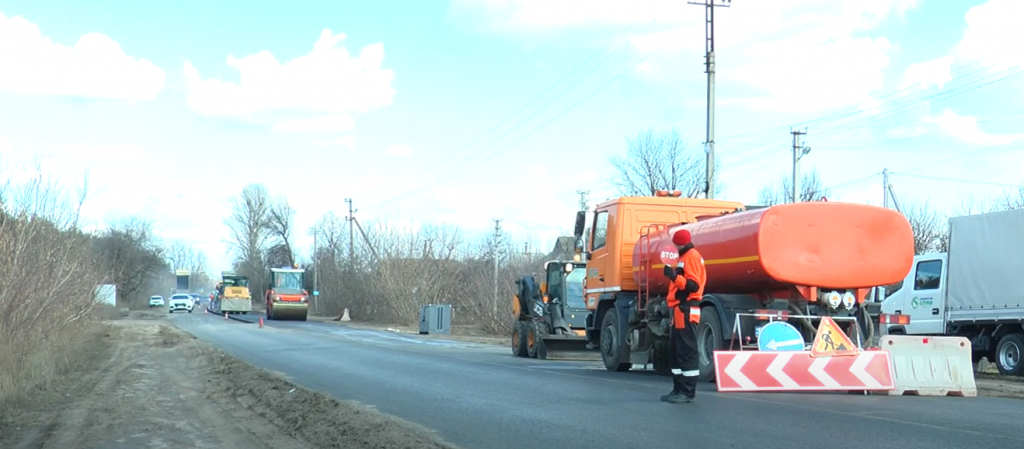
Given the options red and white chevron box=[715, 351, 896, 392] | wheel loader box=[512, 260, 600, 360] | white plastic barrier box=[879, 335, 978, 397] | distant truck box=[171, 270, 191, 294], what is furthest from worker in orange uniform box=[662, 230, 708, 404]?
distant truck box=[171, 270, 191, 294]

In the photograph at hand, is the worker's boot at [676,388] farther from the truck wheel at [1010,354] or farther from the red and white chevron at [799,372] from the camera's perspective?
the truck wheel at [1010,354]

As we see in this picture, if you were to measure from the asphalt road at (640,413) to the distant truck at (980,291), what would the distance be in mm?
6519

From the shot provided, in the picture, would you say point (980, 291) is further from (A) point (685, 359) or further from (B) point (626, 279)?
(A) point (685, 359)

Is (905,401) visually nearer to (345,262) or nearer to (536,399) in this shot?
(536,399)

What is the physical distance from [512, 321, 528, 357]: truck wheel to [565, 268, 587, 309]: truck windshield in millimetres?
1469

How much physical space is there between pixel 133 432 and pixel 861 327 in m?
9.47

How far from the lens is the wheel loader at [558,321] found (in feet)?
68.3

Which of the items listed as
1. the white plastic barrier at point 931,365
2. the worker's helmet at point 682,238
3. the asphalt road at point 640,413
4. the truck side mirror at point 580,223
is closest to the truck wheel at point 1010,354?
the white plastic barrier at point 931,365

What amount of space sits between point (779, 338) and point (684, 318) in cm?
221

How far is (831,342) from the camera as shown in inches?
482

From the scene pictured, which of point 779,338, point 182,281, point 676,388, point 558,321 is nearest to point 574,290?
point 558,321

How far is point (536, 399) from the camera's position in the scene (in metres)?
11.4

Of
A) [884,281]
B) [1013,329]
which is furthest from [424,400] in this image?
[1013,329]

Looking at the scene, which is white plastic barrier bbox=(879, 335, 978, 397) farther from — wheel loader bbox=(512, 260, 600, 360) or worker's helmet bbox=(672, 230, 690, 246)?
wheel loader bbox=(512, 260, 600, 360)
